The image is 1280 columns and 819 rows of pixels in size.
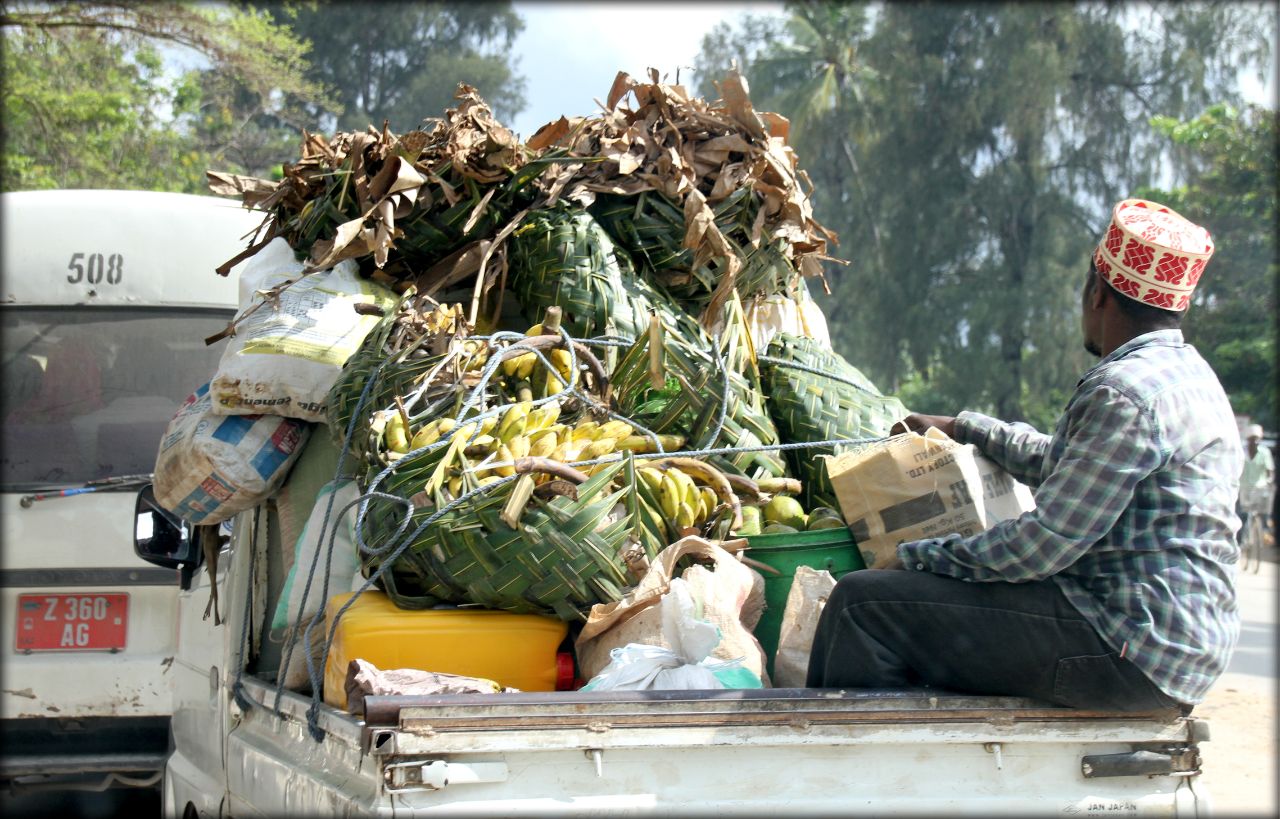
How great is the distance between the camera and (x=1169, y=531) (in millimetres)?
2594

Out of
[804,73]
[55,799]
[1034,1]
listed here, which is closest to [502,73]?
[804,73]

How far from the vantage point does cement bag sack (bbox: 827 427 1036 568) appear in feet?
10.1

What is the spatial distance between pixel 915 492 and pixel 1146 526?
2.03 ft

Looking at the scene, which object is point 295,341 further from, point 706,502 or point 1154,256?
point 1154,256

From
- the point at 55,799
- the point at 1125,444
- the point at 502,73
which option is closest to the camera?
the point at 1125,444

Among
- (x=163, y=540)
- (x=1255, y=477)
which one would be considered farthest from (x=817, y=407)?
(x=1255, y=477)

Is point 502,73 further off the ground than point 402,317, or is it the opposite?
point 402,317

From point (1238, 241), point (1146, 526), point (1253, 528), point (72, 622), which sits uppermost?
point (1146, 526)

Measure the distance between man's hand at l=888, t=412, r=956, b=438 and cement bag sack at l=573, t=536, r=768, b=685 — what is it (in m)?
0.73

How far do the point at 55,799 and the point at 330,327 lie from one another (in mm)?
4242

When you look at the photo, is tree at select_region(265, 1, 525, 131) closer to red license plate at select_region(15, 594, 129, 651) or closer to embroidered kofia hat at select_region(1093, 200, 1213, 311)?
red license plate at select_region(15, 594, 129, 651)

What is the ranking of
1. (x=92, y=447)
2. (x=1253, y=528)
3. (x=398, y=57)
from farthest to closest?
(x=398, y=57), (x=1253, y=528), (x=92, y=447)

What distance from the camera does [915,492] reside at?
10.2 ft

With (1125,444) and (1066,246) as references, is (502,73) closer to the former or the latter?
(1066,246)
